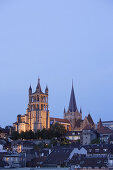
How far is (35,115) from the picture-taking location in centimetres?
18050

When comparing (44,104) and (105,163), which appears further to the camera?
(44,104)

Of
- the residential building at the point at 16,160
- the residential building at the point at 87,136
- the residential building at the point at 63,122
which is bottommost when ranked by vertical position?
the residential building at the point at 16,160

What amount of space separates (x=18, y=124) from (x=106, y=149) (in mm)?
79530

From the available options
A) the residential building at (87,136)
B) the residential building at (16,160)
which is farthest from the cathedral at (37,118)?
the residential building at (16,160)

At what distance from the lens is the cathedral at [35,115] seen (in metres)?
178

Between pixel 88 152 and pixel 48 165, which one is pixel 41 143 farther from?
pixel 48 165

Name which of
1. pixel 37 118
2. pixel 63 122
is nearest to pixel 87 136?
pixel 37 118

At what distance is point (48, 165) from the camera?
90000 millimetres

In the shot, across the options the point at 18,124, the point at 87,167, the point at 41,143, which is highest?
the point at 18,124

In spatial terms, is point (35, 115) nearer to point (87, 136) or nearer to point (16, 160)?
point (87, 136)

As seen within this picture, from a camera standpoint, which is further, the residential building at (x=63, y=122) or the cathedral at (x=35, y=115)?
the residential building at (x=63, y=122)

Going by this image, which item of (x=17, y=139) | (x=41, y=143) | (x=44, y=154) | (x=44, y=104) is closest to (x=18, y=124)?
(x=44, y=104)

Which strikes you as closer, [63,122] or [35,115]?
[35,115]

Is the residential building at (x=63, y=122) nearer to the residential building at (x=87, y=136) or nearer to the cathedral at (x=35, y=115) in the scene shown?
the cathedral at (x=35, y=115)
